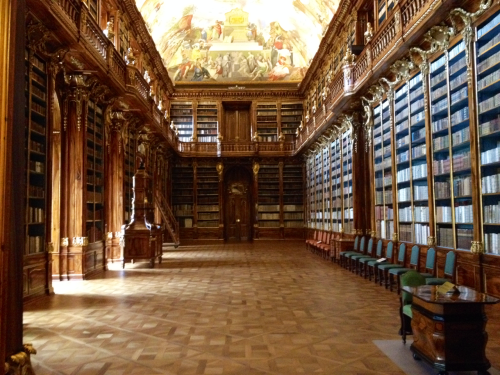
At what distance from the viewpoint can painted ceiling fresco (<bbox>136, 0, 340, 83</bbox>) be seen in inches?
731

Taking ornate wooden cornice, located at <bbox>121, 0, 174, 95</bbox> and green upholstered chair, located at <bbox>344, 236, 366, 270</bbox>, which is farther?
ornate wooden cornice, located at <bbox>121, 0, 174, 95</bbox>

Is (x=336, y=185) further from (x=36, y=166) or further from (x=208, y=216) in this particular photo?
(x=36, y=166)

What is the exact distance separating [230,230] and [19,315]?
19.2 meters

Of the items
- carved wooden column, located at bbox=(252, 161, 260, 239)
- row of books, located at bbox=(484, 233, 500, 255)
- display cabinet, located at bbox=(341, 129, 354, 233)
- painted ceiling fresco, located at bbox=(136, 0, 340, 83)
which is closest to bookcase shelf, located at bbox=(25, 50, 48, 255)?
row of books, located at bbox=(484, 233, 500, 255)

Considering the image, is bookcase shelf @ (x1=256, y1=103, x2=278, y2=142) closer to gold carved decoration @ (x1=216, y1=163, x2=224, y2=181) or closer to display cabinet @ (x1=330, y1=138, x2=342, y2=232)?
gold carved decoration @ (x1=216, y1=163, x2=224, y2=181)

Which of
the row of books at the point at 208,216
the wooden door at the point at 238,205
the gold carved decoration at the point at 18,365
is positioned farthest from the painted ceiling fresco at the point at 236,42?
the gold carved decoration at the point at 18,365

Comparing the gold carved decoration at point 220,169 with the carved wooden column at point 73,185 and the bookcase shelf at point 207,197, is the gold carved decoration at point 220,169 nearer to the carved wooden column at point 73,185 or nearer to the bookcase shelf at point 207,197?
the bookcase shelf at point 207,197

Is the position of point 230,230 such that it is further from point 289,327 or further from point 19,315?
point 19,315

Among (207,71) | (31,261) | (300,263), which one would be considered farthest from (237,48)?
(31,261)

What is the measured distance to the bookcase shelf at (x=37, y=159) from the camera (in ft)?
21.5

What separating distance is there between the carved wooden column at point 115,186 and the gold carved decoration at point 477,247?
8155mm

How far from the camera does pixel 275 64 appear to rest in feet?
68.4

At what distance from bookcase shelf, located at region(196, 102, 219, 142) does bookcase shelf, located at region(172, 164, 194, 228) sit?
1572 millimetres

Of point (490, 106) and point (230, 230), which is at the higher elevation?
point (490, 106)
